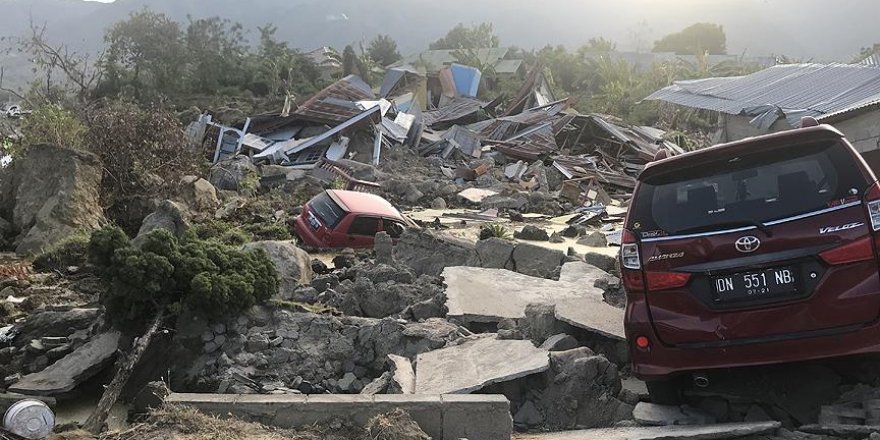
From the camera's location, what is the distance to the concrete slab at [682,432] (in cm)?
407

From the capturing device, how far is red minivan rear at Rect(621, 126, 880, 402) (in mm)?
3863

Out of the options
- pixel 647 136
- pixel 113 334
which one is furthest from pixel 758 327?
pixel 647 136

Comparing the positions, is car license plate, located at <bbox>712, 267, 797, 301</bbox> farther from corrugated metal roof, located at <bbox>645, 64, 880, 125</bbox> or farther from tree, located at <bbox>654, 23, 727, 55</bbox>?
tree, located at <bbox>654, 23, 727, 55</bbox>

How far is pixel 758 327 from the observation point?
4.02m

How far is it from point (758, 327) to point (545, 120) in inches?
1107

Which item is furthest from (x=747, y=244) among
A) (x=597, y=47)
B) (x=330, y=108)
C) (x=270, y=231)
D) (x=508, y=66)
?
(x=597, y=47)

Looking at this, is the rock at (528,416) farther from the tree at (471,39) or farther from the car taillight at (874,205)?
the tree at (471,39)

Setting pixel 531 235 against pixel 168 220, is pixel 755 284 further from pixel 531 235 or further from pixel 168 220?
pixel 168 220

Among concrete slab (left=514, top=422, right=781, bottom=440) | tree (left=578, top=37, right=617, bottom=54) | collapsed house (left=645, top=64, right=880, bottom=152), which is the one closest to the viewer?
concrete slab (left=514, top=422, right=781, bottom=440)

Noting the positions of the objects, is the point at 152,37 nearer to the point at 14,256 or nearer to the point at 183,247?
the point at 14,256

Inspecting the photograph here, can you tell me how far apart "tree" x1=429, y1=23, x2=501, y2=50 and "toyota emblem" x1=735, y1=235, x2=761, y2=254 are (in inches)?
2146

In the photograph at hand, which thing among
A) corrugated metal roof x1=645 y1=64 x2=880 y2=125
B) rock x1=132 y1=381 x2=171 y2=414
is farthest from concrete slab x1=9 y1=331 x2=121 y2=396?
corrugated metal roof x1=645 y1=64 x2=880 y2=125

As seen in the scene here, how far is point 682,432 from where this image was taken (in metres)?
4.17

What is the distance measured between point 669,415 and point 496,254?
5749mm
